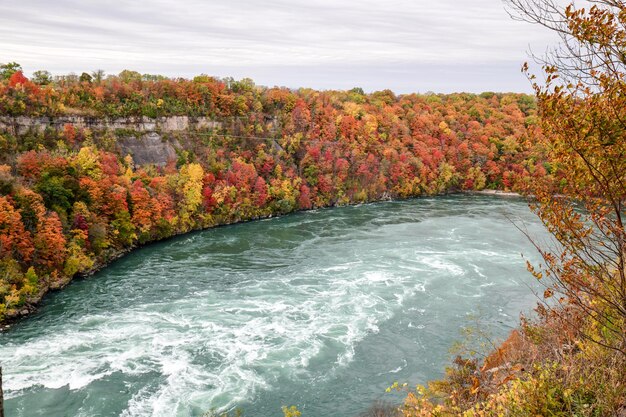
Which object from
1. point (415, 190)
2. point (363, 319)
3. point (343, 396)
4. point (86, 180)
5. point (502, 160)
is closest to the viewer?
point (343, 396)

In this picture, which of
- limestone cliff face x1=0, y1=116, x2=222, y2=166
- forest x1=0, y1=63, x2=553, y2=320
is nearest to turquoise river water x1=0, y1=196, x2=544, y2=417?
forest x1=0, y1=63, x2=553, y2=320

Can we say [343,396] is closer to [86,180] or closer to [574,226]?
[574,226]

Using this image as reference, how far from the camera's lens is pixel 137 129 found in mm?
54906

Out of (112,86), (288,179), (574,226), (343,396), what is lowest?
(343,396)

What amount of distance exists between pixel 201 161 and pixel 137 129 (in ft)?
26.4

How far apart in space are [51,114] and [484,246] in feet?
143

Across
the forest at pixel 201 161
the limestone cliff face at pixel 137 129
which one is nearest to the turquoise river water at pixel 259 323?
the forest at pixel 201 161

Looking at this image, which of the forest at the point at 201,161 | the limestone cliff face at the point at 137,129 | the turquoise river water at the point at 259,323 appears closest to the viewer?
the turquoise river water at the point at 259,323

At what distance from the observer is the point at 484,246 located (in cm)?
4134

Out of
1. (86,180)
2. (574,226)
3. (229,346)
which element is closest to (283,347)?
(229,346)

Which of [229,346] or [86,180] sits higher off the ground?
[86,180]

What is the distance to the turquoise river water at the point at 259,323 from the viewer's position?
749 inches

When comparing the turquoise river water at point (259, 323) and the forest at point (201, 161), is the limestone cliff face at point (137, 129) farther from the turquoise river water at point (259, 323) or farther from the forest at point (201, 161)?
the turquoise river water at point (259, 323)

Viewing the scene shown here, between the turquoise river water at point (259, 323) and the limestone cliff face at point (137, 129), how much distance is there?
562 inches
